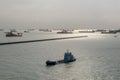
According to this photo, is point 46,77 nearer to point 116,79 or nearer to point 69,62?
point 116,79

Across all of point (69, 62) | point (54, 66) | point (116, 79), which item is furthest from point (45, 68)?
point (116, 79)

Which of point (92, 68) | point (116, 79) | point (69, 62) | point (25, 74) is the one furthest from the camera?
point (69, 62)

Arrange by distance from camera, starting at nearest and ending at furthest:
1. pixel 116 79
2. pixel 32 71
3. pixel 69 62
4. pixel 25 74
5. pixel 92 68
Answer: pixel 116 79
pixel 25 74
pixel 32 71
pixel 92 68
pixel 69 62

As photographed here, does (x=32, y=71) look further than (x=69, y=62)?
No

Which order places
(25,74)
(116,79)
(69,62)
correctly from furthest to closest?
(69,62)
(25,74)
(116,79)

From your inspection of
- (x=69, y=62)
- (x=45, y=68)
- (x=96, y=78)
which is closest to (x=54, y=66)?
(x=45, y=68)

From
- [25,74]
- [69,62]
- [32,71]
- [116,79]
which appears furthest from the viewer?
[69,62]

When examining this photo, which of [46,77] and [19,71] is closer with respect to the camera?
[46,77]

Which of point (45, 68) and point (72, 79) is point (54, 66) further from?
point (72, 79)

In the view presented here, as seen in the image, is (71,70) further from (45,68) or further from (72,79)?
(72,79)
